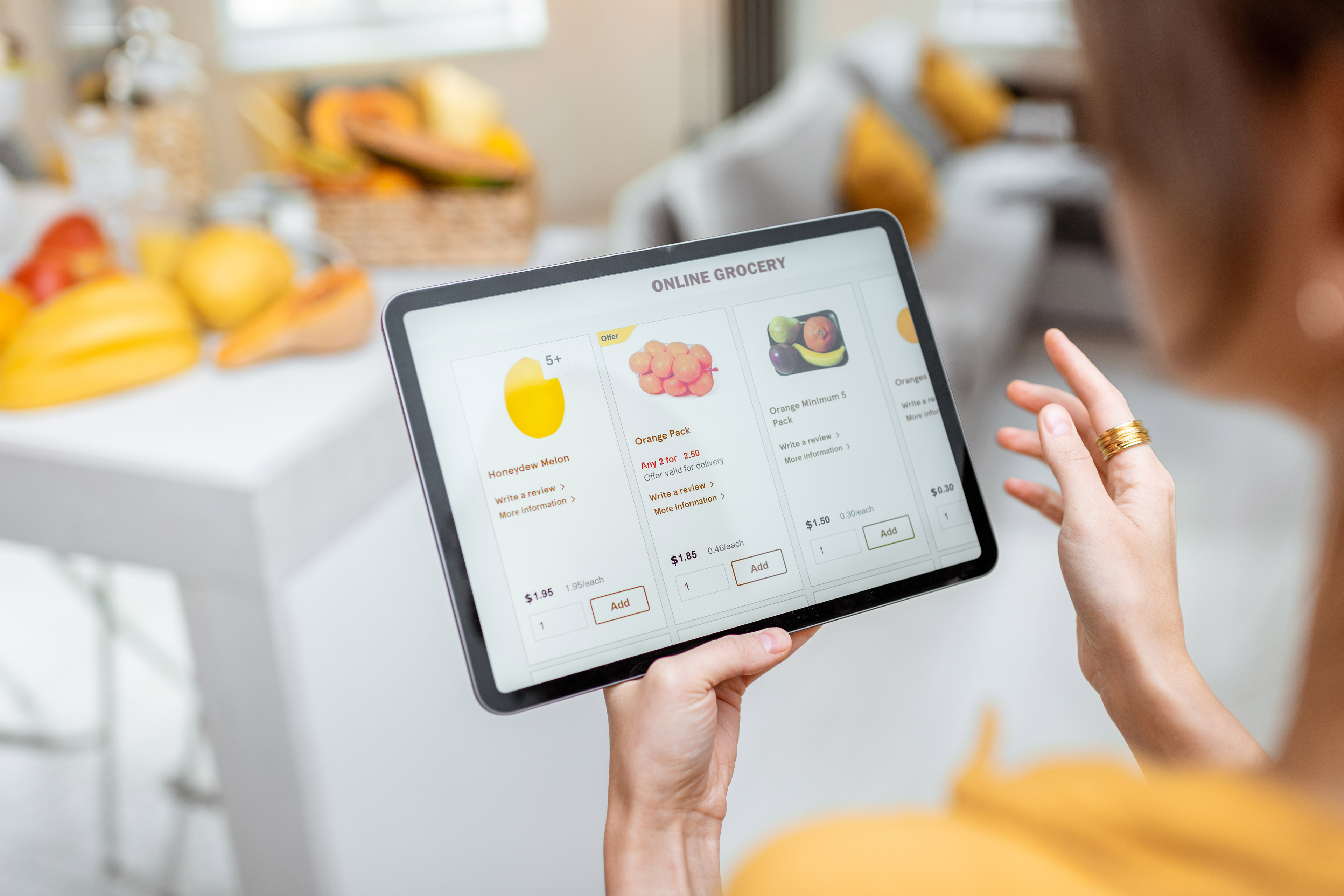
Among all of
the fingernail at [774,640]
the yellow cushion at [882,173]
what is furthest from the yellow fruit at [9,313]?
the yellow cushion at [882,173]

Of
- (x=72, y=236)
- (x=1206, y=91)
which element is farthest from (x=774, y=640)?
(x=72, y=236)

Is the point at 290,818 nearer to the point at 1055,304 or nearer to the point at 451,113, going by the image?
the point at 451,113

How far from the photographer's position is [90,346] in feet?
2.88

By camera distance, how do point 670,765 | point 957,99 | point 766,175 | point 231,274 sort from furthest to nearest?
point 957,99, point 766,175, point 231,274, point 670,765

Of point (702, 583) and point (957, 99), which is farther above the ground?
point (957, 99)

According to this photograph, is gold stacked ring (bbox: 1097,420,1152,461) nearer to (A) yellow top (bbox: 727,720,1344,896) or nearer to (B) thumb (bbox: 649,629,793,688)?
(B) thumb (bbox: 649,629,793,688)

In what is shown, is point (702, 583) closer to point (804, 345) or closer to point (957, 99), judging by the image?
point (804, 345)

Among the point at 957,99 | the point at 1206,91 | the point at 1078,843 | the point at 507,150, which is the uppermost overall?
the point at 957,99

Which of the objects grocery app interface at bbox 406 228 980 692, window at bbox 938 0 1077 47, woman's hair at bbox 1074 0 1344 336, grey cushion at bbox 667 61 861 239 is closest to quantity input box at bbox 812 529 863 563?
grocery app interface at bbox 406 228 980 692

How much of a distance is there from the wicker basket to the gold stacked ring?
2.64ft

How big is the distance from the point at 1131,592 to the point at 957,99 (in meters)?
3.60

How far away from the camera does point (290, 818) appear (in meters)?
0.92

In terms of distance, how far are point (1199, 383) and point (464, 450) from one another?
1.34 ft

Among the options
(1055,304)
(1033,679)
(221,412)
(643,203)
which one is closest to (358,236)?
(221,412)
